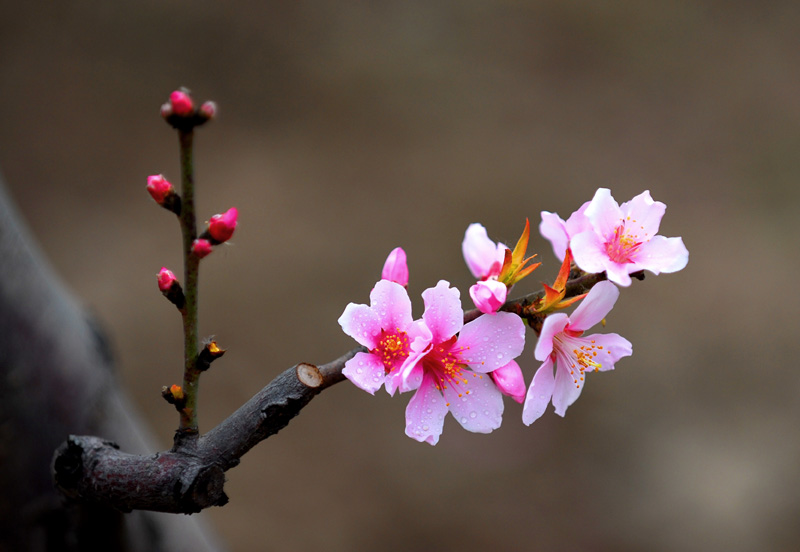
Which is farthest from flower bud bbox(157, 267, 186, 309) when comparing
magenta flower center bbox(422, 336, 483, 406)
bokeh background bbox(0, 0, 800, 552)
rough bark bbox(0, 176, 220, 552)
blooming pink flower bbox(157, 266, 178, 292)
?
bokeh background bbox(0, 0, 800, 552)

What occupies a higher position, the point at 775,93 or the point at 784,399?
the point at 775,93

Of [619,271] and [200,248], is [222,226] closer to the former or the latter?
[200,248]

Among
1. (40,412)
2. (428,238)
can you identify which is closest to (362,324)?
(40,412)

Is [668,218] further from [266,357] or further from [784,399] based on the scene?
Answer: [266,357]

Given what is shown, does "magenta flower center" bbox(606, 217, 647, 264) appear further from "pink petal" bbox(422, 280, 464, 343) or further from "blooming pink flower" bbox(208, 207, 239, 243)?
"blooming pink flower" bbox(208, 207, 239, 243)

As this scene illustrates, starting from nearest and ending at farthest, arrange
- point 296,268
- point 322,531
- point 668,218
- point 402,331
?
point 402,331, point 322,531, point 296,268, point 668,218

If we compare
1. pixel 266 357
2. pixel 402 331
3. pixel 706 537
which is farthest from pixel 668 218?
pixel 402 331
